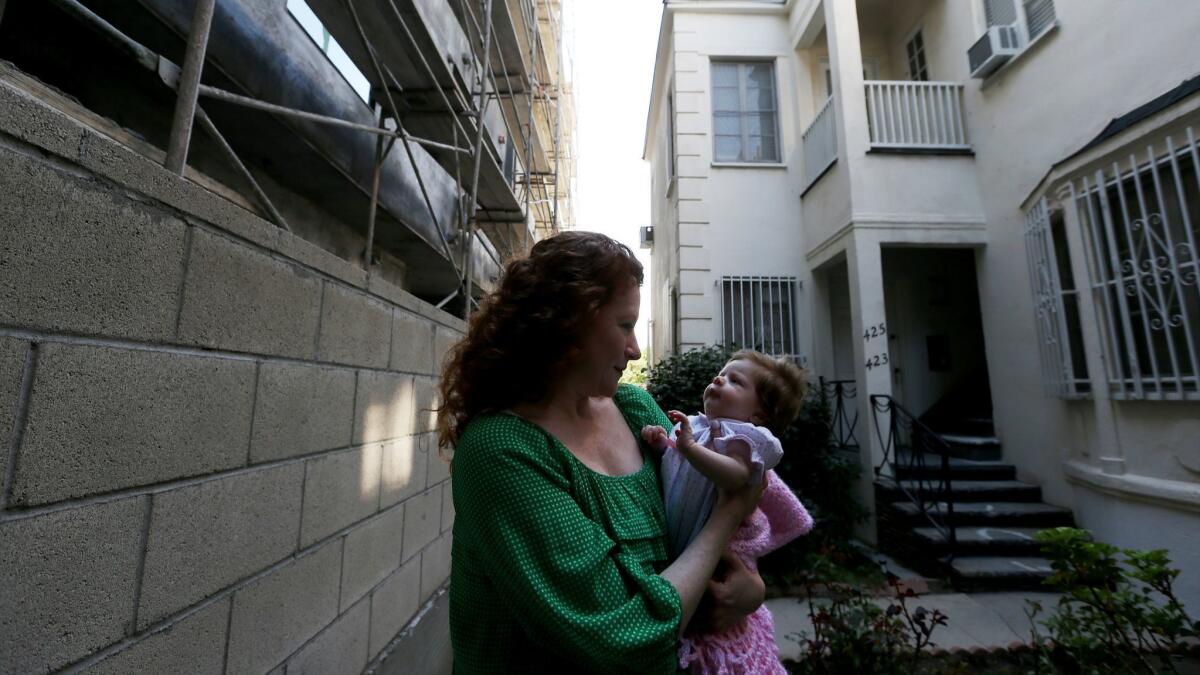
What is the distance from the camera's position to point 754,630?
4.15ft

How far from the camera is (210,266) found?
1.28m

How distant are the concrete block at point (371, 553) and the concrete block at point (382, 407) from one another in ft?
1.30

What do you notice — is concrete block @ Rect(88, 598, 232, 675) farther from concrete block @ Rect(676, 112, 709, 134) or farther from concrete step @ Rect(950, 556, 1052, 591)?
concrete block @ Rect(676, 112, 709, 134)

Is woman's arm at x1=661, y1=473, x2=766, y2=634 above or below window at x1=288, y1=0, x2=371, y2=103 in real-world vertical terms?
below

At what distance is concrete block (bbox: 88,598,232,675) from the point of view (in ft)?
3.47

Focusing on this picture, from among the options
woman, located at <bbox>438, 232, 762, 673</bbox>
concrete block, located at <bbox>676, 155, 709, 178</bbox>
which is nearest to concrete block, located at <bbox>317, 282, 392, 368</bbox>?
woman, located at <bbox>438, 232, 762, 673</bbox>

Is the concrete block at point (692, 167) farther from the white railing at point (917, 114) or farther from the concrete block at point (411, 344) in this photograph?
the concrete block at point (411, 344)

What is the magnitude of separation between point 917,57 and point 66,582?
9789mm

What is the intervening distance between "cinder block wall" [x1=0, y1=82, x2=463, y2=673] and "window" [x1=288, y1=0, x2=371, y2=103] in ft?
6.42

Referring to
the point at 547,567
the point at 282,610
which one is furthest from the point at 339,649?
the point at 547,567

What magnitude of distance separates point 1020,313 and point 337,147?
6.66 metres

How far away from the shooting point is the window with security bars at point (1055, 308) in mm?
4523

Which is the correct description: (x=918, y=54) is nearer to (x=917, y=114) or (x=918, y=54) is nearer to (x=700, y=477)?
(x=917, y=114)

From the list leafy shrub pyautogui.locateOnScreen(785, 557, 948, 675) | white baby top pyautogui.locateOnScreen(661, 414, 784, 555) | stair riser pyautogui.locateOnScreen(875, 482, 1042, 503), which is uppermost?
white baby top pyautogui.locateOnScreen(661, 414, 784, 555)
